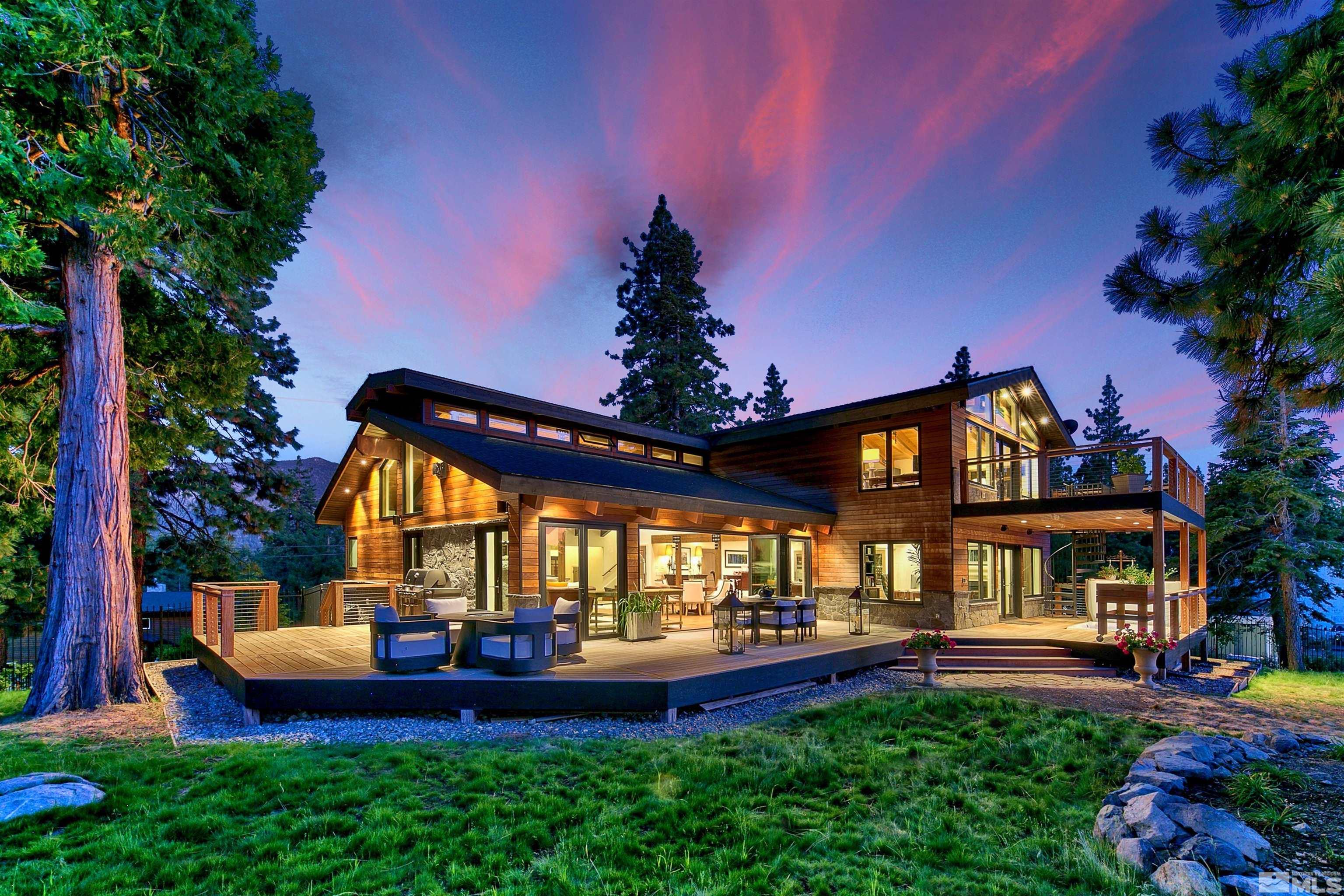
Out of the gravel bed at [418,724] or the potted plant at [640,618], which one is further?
the potted plant at [640,618]

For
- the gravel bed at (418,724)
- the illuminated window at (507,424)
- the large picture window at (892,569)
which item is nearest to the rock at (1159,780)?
the gravel bed at (418,724)

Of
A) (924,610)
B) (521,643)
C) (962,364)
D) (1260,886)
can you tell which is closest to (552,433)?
(521,643)

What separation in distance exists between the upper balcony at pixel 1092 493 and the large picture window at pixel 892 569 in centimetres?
144

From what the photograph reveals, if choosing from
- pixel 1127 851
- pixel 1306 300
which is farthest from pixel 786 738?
pixel 1306 300

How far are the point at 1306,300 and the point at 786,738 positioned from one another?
5.23m

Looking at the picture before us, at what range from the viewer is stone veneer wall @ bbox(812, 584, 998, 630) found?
12.9 m

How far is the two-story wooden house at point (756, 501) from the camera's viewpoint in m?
10.6

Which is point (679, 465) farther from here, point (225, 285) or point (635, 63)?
point (225, 285)

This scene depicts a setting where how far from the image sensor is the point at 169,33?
23.7 feet

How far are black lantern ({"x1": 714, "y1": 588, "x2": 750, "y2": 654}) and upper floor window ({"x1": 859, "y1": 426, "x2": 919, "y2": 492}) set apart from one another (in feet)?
17.2

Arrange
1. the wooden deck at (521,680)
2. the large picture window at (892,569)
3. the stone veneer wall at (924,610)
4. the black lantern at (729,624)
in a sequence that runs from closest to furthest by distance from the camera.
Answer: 1. the wooden deck at (521,680)
2. the black lantern at (729,624)
3. the stone veneer wall at (924,610)
4. the large picture window at (892,569)

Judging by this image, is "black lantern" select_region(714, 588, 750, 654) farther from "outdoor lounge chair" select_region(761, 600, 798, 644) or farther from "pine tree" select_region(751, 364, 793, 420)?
"pine tree" select_region(751, 364, 793, 420)

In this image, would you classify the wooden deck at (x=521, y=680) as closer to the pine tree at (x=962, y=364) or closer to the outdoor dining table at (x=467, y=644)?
the outdoor dining table at (x=467, y=644)

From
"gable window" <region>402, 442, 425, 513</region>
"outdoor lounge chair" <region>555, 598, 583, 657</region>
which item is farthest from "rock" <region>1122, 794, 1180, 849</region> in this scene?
"gable window" <region>402, 442, 425, 513</region>
